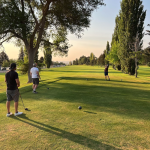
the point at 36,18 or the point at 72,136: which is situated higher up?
the point at 36,18

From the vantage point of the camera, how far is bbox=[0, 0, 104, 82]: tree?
48.5 feet

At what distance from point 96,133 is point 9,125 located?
9.70ft

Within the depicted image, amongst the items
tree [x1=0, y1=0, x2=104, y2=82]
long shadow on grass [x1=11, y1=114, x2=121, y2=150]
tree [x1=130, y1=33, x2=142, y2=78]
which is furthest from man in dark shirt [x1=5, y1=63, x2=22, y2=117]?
tree [x1=130, y1=33, x2=142, y2=78]

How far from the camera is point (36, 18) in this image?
18.5 m

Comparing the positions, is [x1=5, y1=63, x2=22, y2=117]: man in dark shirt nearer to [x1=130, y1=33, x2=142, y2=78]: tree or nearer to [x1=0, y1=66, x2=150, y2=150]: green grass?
[x1=0, y1=66, x2=150, y2=150]: green grass

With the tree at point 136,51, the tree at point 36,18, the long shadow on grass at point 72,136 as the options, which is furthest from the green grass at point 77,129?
the tree at point 136,51

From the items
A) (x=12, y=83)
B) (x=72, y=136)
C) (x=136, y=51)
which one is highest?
(x=136, y=51)

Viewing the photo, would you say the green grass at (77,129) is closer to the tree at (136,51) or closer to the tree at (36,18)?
the tree at (36,18)

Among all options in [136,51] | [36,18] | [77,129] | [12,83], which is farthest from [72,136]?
[136,51]

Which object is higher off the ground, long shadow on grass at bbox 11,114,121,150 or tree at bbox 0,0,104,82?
tree at bbox 0,0,104,82

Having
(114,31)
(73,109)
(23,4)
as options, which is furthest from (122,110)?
(114,31)

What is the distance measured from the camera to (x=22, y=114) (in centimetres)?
554

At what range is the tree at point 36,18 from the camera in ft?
48.5

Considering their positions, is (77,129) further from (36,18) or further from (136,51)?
(136,51)
